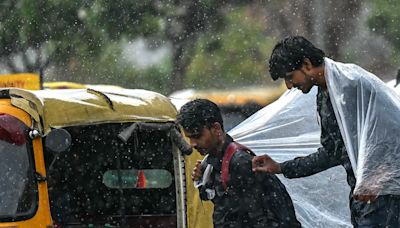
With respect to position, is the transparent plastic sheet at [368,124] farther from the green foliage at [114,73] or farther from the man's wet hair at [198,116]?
the green foliage at [114,73]

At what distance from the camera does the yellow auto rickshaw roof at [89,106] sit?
6887 millimetres

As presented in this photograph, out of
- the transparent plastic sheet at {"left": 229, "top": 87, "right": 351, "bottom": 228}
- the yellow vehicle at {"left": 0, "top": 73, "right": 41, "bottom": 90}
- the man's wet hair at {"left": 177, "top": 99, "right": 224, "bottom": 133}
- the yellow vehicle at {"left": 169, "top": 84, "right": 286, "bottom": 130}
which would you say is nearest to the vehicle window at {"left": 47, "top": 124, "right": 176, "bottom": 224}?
the transparent plastic sheet at {"left": 229, "top": 87, "right": 351, "bottom": 228}

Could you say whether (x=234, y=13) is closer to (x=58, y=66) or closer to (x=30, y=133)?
(x=58, y=66)

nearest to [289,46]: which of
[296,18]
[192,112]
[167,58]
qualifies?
[192,112]

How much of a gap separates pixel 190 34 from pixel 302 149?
19499 mm

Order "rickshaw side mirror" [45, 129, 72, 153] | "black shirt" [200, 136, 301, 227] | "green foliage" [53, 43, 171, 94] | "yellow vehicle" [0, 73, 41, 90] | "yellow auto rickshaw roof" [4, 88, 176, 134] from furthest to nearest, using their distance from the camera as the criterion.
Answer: "green foliage" [53, 43, 171, 94] → "yellow vehicle" [0, 73, 41, 90] → "yellow auto rickshaw roof" [4, 88, 176, 134] → "rickshaw side mirror" [45, 129, 72, 153] → "black shirt" [200, 136, 301, 227]

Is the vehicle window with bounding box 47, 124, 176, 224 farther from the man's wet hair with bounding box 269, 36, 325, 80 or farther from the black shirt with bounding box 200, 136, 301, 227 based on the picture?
the man's wet hair with bounding box 269, 36, 325, 80

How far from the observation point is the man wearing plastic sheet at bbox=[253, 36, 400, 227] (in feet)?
17.4

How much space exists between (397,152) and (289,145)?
2.39m

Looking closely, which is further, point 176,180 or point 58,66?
point 58,66

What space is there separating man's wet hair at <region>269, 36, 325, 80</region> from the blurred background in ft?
63.8

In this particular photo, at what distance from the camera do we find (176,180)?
7613 millimetres

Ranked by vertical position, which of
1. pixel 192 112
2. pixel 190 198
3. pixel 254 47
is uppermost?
pixel 254 47

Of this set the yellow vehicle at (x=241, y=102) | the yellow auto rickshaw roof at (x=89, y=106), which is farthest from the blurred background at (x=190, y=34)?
the yellow auto rickshaw roof at (x=89, y=106)
